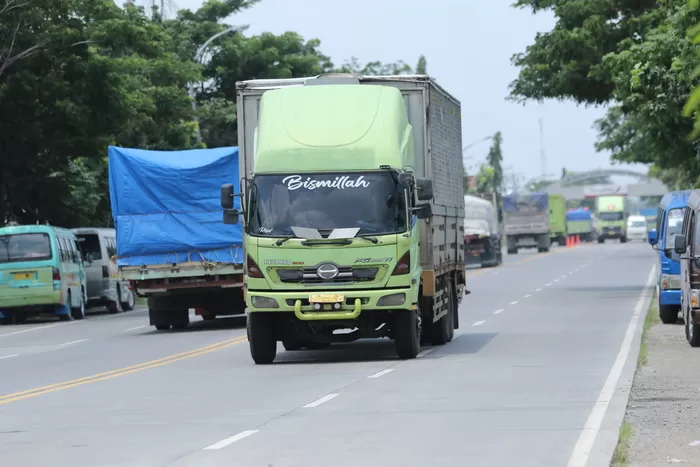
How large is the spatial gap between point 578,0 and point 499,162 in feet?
495

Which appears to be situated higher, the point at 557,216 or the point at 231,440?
the point at 557,216

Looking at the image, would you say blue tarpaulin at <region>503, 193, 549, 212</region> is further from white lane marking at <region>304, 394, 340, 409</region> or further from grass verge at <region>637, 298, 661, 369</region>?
white lane marking at <region>304, 394, 340, 409</region>

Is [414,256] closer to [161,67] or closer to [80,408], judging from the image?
[80,408]

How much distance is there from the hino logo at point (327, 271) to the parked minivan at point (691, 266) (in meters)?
5.01

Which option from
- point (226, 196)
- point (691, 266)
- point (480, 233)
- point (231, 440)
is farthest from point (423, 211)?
point (480, 233)

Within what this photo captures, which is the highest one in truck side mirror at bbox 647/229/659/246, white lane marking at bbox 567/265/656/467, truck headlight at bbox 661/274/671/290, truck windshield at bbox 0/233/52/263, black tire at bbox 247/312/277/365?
truck windshield at bbox 0/233/52/263

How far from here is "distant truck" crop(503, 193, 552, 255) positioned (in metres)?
82.6

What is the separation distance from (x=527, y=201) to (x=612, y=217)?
3444 cm

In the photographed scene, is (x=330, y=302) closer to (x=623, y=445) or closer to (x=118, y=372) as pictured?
(x=118, y=372)

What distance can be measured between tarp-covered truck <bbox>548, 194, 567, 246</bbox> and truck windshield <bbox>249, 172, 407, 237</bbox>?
7677cm

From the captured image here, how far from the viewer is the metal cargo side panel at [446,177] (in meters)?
20.6

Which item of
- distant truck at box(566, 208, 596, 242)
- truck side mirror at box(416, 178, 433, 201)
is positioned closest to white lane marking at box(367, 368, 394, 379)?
truck side mirror at box(416, 178, 433, 201)

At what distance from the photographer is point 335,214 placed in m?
18.7

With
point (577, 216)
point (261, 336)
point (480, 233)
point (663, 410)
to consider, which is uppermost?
point (577, 216)
